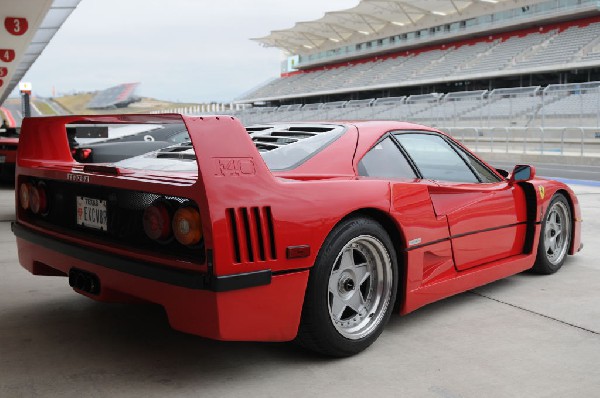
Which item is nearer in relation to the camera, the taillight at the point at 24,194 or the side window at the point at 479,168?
the taillight at the point at 24,194

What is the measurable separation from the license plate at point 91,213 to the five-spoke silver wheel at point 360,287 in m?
1.18

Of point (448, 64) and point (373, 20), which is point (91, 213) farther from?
point (373, 20)

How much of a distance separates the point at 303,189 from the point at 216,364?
3.06 feet

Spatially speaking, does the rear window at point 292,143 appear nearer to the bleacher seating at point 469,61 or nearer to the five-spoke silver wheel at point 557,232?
the five-spoke silver wheel at point 557,232

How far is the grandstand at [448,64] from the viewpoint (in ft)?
82.6

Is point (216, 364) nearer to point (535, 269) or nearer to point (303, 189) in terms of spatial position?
point (303, 189)

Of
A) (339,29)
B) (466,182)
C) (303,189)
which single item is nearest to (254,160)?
(303,189)

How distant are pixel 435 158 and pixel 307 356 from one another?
1.70 meters

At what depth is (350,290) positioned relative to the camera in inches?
120

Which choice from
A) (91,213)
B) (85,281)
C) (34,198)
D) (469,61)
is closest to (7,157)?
(34,198)

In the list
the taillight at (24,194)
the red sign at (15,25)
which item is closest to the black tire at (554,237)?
the taillight at (24,194)

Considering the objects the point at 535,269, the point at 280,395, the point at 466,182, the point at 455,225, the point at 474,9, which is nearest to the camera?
the point at 280,395

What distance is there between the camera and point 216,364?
2885 millimetres

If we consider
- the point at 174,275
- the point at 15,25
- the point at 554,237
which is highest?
the point at 15,25
